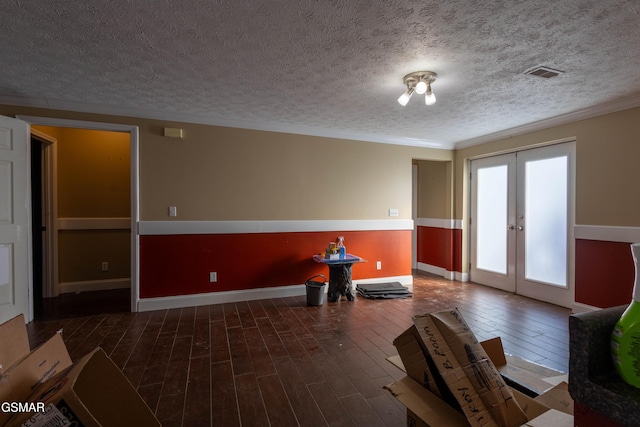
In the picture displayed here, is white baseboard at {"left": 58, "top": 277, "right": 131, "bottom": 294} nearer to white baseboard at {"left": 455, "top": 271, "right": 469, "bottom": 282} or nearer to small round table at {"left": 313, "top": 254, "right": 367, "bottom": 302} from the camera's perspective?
small round table at {"left": 313, "top": 254, "right": 367, "bottom": 302}

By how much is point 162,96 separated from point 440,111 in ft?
9.96

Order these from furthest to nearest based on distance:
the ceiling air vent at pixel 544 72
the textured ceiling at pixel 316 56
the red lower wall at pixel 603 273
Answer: the red lower wall at pixel 603 273, the ceiling air vent at pixel 544 72, the textured ceiling at pixel 316 56

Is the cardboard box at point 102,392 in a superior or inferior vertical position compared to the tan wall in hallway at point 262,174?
inferior

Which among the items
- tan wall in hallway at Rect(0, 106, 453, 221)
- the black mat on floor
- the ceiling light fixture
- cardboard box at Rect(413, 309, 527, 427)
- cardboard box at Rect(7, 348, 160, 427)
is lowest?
the black mat on floor

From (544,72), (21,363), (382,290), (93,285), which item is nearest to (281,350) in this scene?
(21,363)

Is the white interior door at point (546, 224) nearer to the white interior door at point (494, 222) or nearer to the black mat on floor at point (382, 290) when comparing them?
the white interior door at point (494, 222)

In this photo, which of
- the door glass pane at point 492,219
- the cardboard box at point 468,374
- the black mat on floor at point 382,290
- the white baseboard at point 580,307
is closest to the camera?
the cardboard box at point 468,374

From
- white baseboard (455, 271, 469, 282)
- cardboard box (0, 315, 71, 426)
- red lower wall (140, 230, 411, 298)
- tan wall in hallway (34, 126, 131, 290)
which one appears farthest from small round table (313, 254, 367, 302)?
tan wall in hallway (34, 126, 131, 290)

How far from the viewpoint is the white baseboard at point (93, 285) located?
4336 mm

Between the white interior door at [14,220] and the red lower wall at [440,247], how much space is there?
576 centimetres

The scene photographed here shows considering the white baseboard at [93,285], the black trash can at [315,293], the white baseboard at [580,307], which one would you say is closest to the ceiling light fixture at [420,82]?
the black trash can at [315,293]

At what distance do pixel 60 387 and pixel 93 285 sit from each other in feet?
14.2

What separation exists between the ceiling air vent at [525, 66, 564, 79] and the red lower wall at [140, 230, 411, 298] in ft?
9.23

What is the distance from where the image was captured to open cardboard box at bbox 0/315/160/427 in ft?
2.95
